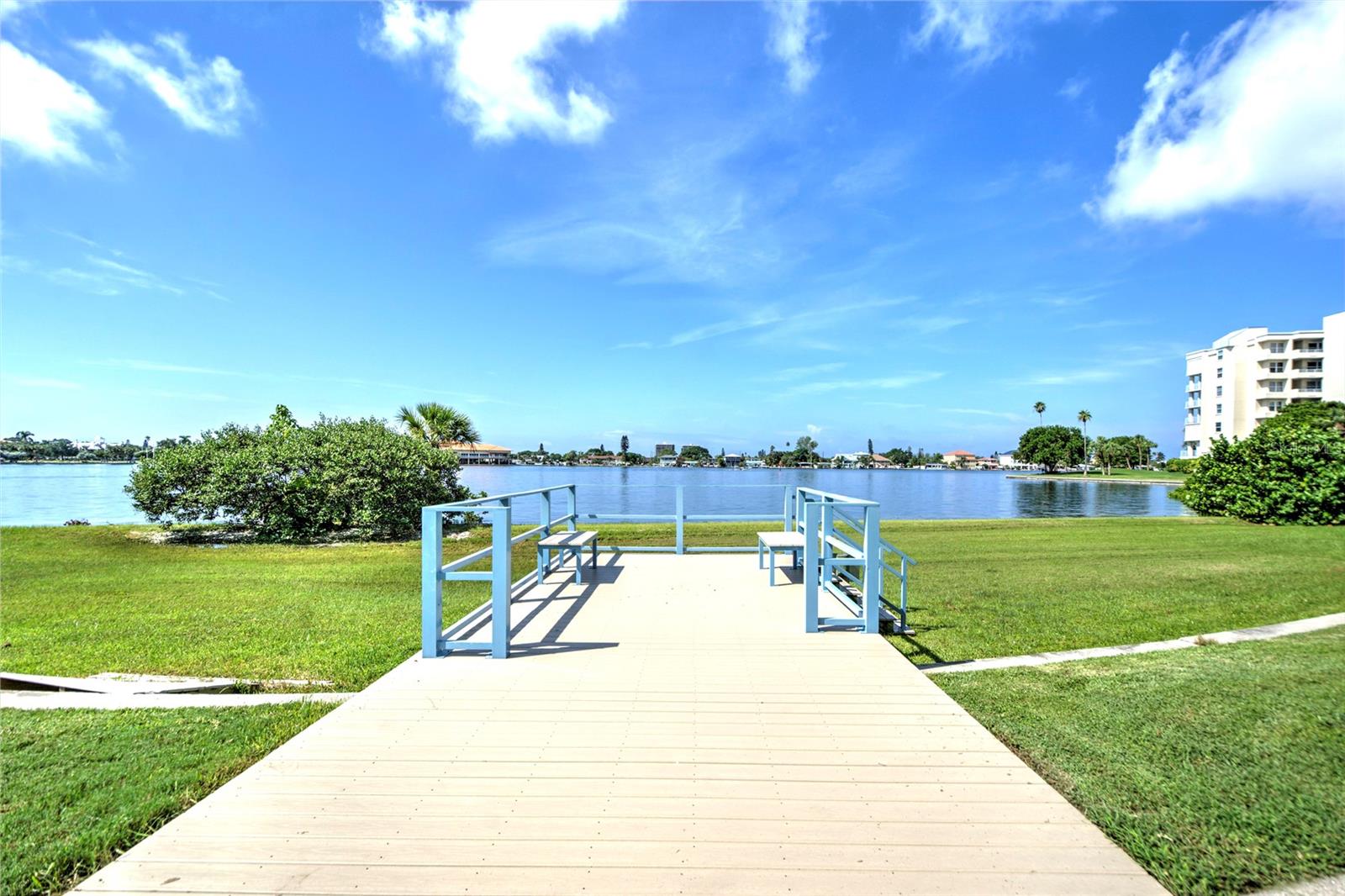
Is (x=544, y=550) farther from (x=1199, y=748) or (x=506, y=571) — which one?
(x=1199, y=748)

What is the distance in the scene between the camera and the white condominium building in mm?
52531

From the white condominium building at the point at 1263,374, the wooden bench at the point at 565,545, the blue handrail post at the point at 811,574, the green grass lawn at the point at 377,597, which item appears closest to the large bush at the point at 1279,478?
the green grass lawn at the point at 377,597

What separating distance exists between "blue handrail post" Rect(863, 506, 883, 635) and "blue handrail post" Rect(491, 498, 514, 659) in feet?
9.04

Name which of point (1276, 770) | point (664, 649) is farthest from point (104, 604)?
point (1276, 770)

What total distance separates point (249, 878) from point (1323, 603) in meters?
10.3

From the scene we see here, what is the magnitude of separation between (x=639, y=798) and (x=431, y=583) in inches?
94.1

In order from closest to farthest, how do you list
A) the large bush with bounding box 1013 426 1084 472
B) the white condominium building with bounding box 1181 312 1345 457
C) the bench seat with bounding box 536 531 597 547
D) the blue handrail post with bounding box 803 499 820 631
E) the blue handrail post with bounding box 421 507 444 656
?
the blue handrail post with bounding box 421 507 444 656 → the blue handrail post with bounding box 803 499 820 631 → the bench seat with bounding box 536 531 597 547 → the white condominium building with bounding box 1181 312 1345 457 → the large bush with bounding box 1013 426 1084 472

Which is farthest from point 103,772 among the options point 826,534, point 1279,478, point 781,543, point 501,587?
point 1279,478

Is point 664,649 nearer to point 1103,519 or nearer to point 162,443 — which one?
point 162,443

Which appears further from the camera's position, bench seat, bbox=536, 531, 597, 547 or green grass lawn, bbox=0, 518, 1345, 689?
bench seat, bbox=536, 531, 597, 547

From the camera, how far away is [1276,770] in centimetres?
304

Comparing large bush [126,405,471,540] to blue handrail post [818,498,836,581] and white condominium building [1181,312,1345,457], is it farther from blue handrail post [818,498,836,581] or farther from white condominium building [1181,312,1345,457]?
white condominium building [1181,312,1345,457]

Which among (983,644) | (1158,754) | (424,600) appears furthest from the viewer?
(983,644)

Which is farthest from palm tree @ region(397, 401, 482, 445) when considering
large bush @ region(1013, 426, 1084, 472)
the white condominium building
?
large bush @ region(1013, 426, 1084, 472)
